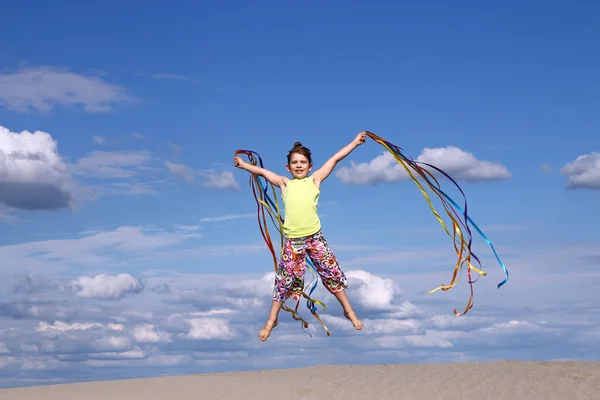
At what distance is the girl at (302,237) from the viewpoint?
9602mm

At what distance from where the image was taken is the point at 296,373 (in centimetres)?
1431

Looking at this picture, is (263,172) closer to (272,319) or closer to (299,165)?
(299,165)

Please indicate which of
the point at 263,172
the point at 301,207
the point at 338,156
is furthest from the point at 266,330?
the point at 338,156

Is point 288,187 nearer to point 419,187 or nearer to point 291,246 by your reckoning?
point 291,246

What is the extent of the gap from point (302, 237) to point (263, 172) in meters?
0.99

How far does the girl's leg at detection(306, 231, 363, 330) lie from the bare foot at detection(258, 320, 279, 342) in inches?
31.9

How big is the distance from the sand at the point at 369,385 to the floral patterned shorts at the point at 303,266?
3182 millimetres

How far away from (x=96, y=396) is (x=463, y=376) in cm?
617

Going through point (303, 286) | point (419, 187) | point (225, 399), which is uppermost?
point (419, 187)

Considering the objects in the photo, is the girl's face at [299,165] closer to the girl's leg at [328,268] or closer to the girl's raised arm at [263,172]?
the girl's raised arm at [263,172]

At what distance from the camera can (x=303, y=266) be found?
32.2 feet

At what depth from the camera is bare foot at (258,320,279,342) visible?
31.9 ft

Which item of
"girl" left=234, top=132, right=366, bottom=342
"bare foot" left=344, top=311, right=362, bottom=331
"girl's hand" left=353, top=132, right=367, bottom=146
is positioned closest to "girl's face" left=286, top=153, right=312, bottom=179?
"girl" left=234, top=132, right=366, bottom=342

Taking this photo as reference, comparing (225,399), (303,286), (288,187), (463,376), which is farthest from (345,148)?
(463,376)
